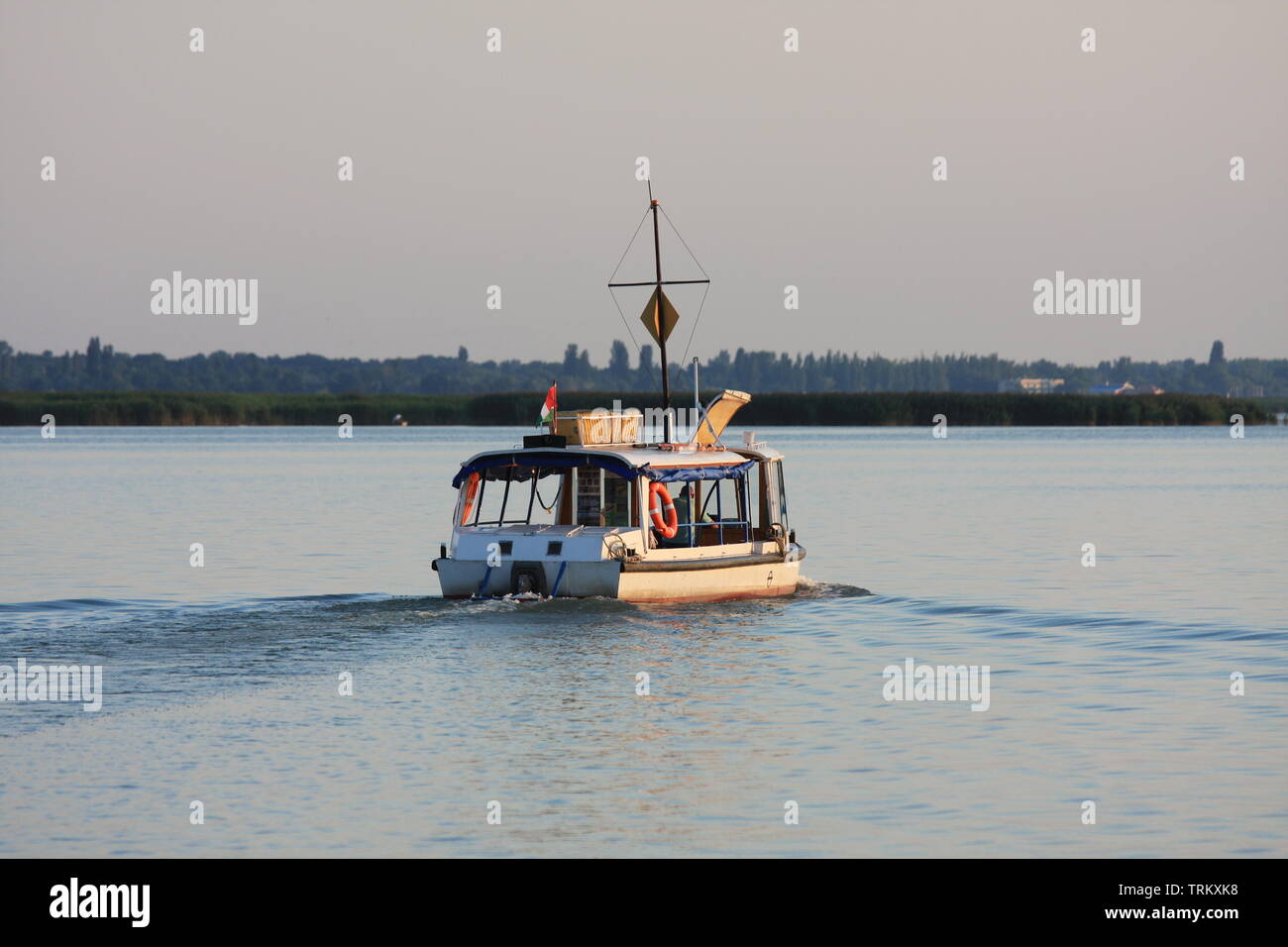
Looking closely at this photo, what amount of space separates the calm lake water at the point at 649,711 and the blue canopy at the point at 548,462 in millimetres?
2418

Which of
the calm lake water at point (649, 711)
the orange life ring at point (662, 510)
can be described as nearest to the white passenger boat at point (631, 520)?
the orange life ring at point (662, 510)

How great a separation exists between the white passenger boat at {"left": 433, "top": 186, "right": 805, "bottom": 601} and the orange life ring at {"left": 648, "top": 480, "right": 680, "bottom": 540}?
0.02 meters

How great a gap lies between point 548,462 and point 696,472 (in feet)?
9.34

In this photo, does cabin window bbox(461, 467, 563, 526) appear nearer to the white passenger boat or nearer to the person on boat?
the white passenger boat

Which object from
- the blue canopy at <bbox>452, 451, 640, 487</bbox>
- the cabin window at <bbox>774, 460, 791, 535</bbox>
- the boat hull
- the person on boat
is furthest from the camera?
the cabin window at <bbox>774, 460, 791, 535</bbox>

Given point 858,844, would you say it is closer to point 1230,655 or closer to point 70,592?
point 1230,655

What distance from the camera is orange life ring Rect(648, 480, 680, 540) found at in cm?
3175

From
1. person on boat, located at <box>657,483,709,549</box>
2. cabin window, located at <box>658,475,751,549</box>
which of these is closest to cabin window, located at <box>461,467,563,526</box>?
person on boat, located at <box>657,483,709,549</box>

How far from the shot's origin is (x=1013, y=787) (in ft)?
60.8

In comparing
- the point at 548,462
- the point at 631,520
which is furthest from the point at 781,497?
the point at 548,462

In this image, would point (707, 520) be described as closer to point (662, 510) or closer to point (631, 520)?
point (662, 510)

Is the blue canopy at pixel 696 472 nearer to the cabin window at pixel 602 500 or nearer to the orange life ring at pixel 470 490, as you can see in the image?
the cabin window at pixel 602 500

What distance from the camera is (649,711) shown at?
23.0 meters
